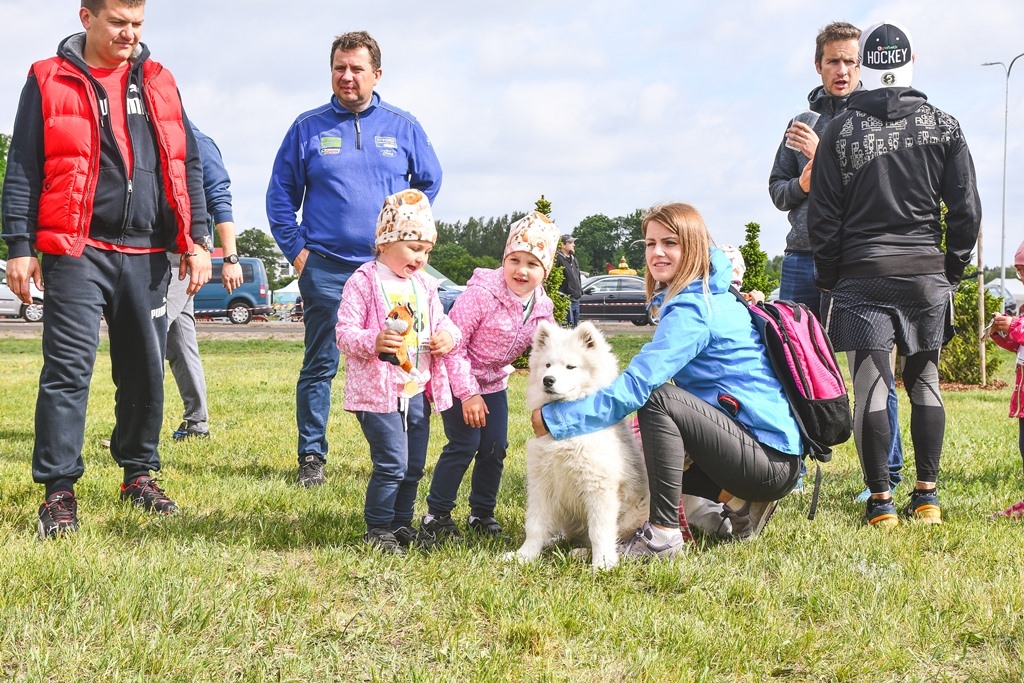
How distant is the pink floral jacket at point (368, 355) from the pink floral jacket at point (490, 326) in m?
0.23

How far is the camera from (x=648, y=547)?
150 inches

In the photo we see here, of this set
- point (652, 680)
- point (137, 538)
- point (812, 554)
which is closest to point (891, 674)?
point (652, 680)

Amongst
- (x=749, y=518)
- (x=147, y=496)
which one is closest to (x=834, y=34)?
(x=749, y=518)

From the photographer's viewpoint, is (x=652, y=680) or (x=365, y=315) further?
(x=365, y=315)

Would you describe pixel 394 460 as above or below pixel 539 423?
below

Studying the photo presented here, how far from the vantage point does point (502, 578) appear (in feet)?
11.5

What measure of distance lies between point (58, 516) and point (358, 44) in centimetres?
300

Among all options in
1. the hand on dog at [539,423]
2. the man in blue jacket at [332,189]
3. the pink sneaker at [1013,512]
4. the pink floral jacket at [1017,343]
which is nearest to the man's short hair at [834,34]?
the pink floral jacket at [1017,343]

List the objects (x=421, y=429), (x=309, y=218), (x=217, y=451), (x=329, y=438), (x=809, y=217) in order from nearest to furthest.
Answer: (x=421, y=429) < (x=809, y=217) < (x=309, y=218) < (x=217, y=451) < (x=329, y=438)

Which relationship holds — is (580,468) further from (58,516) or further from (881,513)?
(58,516)

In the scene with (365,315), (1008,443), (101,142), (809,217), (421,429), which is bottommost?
(1008,443)

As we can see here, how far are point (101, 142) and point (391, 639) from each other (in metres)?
2.58

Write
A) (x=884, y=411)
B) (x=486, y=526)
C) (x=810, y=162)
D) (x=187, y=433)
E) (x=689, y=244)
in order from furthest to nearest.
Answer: (x=187, y=433) < (x=810, y=162) < (x=884, y=411) < (x=486, y=526) < (x=689, y=244)

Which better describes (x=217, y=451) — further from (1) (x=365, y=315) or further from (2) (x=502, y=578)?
(2) (x=502, y=578)
